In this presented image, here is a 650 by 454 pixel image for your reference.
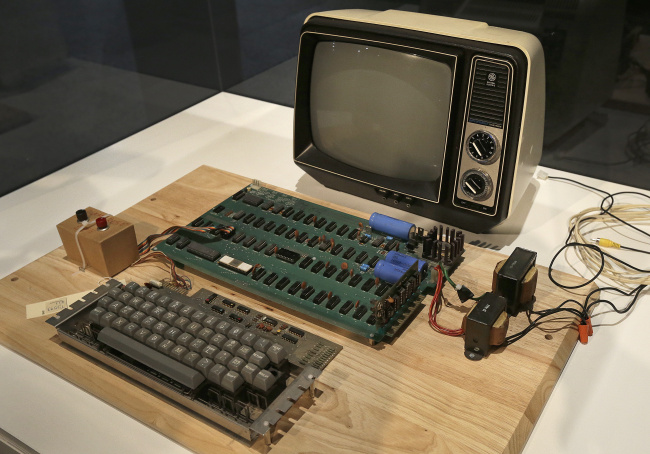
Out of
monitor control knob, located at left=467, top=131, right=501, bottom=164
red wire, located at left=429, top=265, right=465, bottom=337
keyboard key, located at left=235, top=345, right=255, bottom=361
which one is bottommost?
red wire, located at left=429, top=265, right=465, bottom=337

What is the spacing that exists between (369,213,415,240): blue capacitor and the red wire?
15 centimetres

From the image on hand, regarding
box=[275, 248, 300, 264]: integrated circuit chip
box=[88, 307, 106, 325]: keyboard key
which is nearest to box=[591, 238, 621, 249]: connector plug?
box=[275, 248, 300, 264]: integrated circuit chip

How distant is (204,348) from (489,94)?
791 millimetres

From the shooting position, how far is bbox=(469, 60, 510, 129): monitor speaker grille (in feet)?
4.60

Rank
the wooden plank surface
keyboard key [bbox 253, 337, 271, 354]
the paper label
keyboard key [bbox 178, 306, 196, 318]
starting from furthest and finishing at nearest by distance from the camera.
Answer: the paper label → keyboard key [bbox 178, 306, 196, 318] → keyboard key [bbox 253, 337, 271, 354] → the wooden plank surface

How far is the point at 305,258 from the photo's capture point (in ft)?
4.93

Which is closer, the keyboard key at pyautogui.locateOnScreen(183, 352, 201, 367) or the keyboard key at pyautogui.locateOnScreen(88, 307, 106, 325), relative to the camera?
the keyboard key at pyautogui.locateOnScreen(183, 352, 201, 367)

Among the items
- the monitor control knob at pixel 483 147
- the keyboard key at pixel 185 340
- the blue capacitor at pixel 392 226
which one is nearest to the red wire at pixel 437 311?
the blue capacitor at pixel 392 226

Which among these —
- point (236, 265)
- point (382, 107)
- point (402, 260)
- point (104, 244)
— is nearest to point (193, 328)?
point (236, 265)

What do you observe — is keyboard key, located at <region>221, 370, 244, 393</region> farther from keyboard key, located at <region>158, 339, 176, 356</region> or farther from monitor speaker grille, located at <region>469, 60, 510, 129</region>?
monitor speaker grille, located at <region>469, 60, 510, 129</region>

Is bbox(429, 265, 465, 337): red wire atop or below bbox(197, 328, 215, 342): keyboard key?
below

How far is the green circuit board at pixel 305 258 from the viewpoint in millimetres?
1356

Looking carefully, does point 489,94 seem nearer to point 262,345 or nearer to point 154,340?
point 262,345

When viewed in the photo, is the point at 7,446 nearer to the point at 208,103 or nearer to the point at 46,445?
→ the point at 46,445
